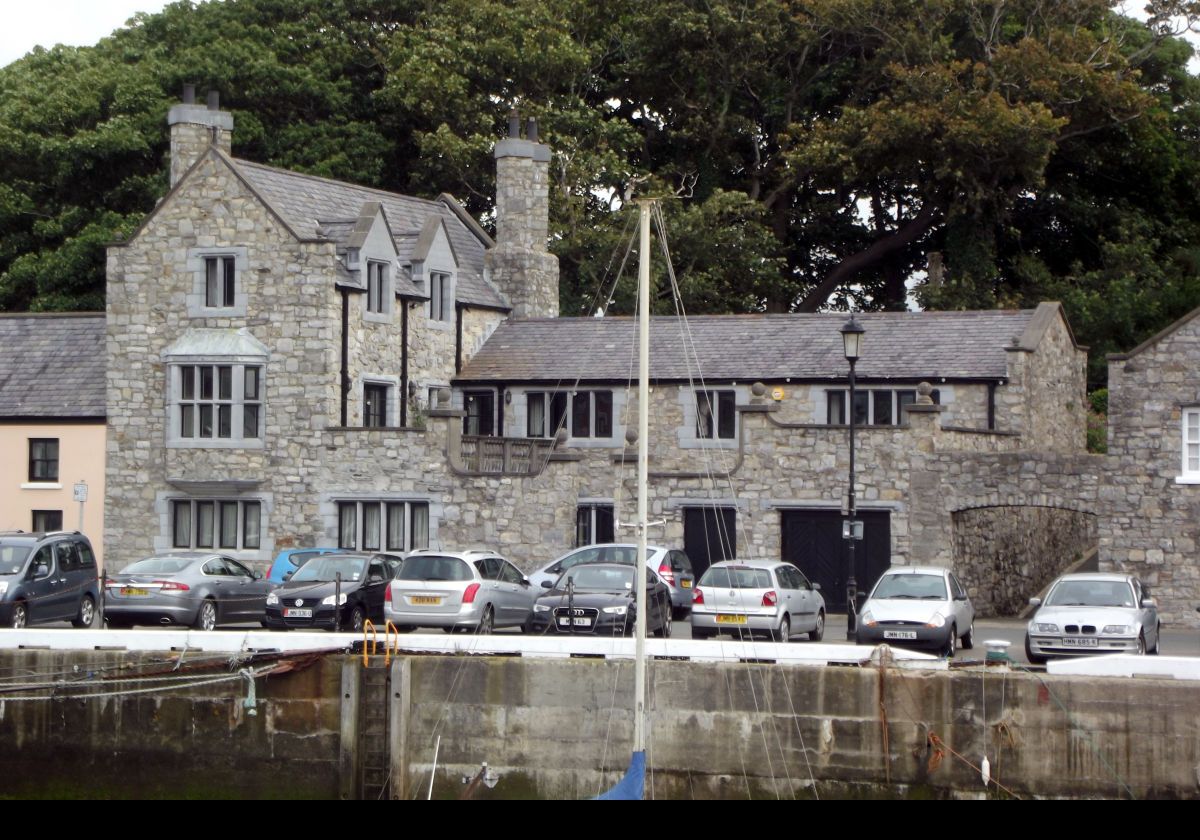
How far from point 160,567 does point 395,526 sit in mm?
8454

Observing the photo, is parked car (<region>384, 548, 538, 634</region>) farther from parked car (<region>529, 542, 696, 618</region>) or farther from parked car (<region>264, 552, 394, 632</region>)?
parked car (<region>529, 542, 696, 618</region>)

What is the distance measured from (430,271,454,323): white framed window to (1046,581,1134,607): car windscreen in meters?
20.4

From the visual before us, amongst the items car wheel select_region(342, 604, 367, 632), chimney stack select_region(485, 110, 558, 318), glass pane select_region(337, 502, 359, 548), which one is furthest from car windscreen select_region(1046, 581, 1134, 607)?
chimney stack select_region(485, 110, 558, 318)

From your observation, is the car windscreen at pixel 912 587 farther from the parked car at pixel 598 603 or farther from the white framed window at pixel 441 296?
the white framed window at pixel 441 296

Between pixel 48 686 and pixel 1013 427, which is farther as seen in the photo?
pixel 1013 427

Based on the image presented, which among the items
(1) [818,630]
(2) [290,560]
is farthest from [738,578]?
(2) [290,560]

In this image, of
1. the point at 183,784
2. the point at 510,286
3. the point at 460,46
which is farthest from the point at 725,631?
the point at 460,46

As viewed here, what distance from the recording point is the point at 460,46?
58.8 meters

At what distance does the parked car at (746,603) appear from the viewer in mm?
31156

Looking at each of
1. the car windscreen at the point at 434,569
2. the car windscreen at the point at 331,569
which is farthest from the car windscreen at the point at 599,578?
the car windscreen at the point at 331,569

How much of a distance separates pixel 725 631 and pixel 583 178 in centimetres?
2769

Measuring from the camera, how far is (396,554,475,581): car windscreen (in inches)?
1283

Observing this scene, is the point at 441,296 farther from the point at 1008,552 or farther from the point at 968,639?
the point at 968,639

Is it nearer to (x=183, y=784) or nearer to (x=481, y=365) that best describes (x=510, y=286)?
(x=481, y=365)
